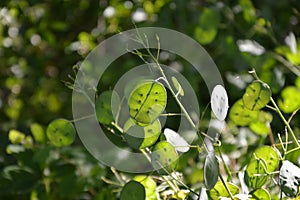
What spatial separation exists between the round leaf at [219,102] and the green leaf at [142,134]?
60 millimetres

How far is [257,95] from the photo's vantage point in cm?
57

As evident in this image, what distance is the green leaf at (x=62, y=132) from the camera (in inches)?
28.4

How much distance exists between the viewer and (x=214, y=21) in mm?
1096

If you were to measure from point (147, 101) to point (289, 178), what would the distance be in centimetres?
15

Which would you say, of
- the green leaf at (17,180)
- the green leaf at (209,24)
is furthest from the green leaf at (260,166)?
the green leaf at (209,24)

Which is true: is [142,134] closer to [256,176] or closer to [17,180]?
[256,176]

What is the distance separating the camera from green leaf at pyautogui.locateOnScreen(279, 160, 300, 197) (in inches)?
21.6

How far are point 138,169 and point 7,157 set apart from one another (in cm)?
32

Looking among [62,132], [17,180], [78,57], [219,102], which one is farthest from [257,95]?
[78,57]

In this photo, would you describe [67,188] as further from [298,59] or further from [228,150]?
[298,59]

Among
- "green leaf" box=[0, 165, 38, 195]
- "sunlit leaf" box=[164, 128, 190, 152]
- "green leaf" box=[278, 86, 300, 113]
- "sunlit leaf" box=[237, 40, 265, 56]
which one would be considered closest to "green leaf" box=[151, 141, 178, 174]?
"sunlit leaf" box=[164, 128, 190, 152]

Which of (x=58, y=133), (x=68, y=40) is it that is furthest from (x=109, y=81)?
(x=58, y=133)

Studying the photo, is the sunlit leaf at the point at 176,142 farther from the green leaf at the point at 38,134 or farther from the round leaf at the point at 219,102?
the green leaf at the point at 38,134

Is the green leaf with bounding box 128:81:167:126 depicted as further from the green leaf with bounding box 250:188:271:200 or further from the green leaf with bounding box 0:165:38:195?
the green leaf with bounding box 0:165:38:195
